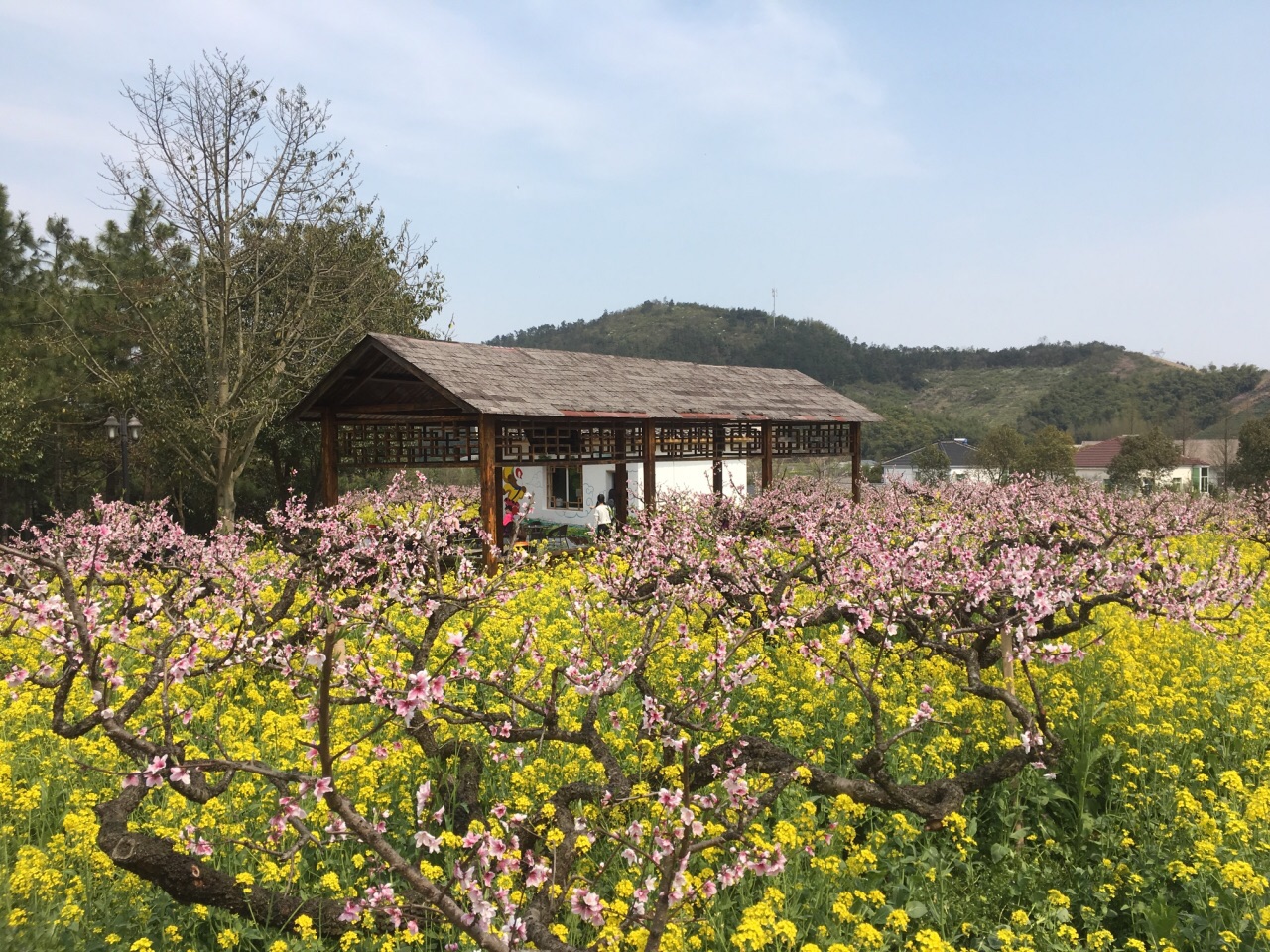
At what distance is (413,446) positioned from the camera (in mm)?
15633

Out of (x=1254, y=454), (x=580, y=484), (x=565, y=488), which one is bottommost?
(x=565, y=488)

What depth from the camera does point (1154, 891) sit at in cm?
427

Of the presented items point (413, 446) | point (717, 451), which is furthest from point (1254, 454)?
point (413, 446)

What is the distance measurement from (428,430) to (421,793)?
45.2 ft

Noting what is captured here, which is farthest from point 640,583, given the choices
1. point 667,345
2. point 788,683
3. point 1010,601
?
point 667,345

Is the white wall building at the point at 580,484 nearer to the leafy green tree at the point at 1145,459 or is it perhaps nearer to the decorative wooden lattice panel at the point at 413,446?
the decorative wooden lattice panel at the point at 413,446

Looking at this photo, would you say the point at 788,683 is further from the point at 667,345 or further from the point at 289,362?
the point at 667,345

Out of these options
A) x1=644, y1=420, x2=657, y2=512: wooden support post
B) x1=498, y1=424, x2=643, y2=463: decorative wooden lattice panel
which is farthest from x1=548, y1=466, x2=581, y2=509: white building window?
x1=644, y1=420, x2=657, y2=512: wooden support post

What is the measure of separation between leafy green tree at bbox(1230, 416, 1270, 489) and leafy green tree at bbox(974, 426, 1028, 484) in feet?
38.0

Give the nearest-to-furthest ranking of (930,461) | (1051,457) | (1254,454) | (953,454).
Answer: (1254,454), (1051,457), (930,461), (953,454)

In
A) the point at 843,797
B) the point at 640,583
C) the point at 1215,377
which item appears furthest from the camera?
the point at 1215,377

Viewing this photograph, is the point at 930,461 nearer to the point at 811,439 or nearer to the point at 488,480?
the point at 811,439

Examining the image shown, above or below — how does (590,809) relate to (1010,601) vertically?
below

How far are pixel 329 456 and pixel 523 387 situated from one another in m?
3.83
